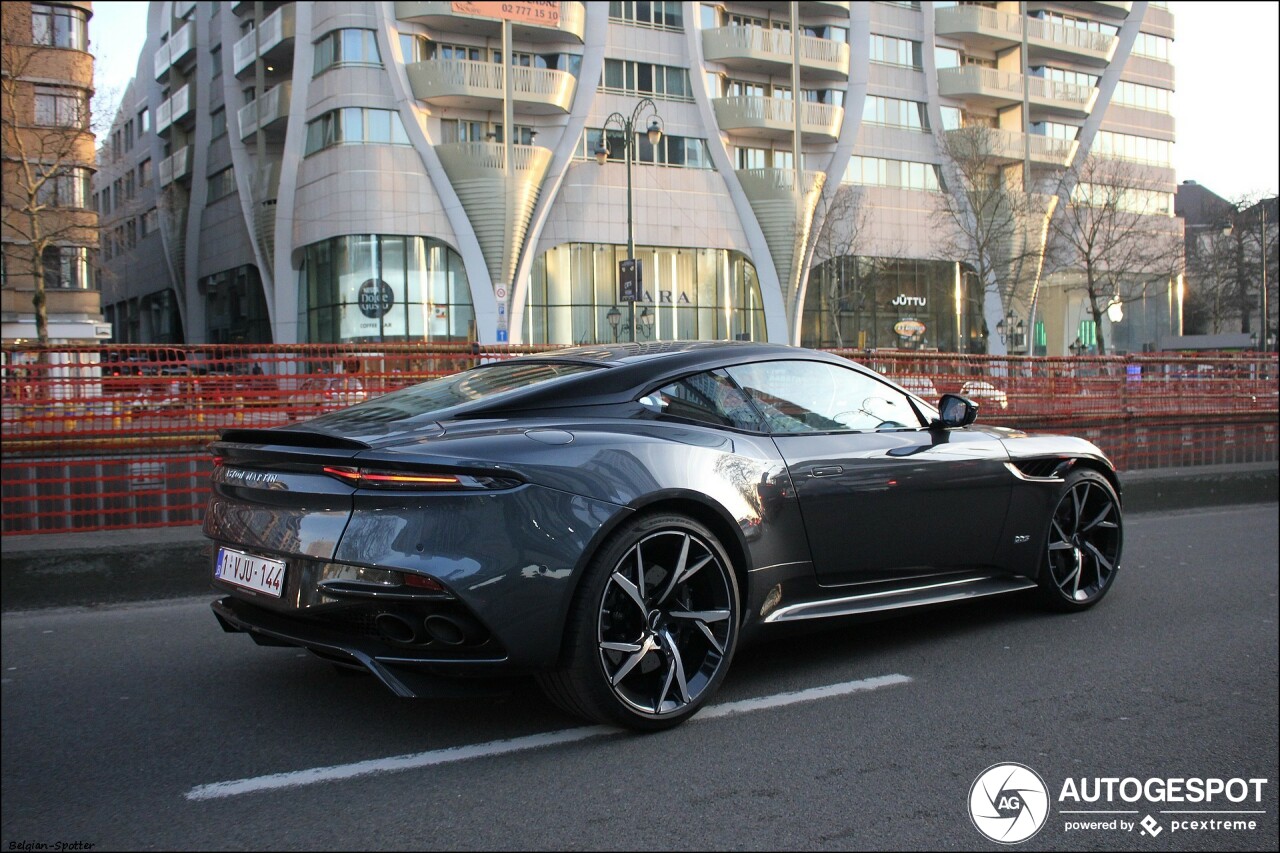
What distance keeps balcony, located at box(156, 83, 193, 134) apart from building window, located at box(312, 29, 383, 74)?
1674cm

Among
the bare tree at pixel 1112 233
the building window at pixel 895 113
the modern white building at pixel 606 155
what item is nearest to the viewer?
the modern white building at pixel 606 155

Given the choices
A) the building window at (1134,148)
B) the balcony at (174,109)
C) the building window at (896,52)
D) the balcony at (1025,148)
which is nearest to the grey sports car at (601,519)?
the building window at (896,52)

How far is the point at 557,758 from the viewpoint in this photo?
3.49 meters

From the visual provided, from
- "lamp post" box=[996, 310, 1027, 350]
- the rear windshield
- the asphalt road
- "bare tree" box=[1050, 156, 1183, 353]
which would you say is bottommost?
the asphalt road

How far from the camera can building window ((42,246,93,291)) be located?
38125 mm

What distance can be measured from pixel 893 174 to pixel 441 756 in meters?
49.7

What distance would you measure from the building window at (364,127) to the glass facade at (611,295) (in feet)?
23.6

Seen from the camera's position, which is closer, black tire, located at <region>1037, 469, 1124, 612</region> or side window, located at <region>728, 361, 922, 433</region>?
side window, located at <region>728, 361, 922, 433</region>

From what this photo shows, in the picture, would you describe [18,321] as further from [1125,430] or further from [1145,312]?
[1145,312]

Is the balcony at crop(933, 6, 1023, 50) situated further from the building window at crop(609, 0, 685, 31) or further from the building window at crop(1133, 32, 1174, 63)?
the building window at crop(609, 0, 685, 31)

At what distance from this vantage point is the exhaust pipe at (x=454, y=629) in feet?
10.8

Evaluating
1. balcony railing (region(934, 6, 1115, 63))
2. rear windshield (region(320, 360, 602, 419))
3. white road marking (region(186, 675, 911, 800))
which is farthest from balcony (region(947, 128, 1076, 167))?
white road marking (region(186, 675, 911, 800))

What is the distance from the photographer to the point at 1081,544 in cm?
562

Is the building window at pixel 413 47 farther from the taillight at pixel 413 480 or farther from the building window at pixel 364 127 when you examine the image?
the taillight at pixel 413 480
